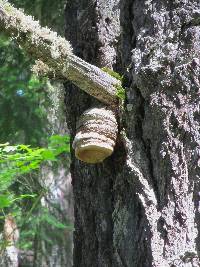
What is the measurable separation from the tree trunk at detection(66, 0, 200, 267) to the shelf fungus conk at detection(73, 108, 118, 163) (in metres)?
0.06

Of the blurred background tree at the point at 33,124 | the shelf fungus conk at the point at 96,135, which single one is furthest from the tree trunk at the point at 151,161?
the blurred background tree at the point at 33,124

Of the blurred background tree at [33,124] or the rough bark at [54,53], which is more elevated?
the blurred background tree at [33,124]

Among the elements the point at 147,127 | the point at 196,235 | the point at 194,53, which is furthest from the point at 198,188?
the point at 194,53

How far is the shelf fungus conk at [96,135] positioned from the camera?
2170mm

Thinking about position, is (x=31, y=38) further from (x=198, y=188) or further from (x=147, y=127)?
(x=198, y=188)

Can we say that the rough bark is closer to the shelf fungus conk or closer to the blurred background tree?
the shelf fungus conk

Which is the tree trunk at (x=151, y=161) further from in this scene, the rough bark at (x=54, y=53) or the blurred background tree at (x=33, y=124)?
the blurred background tree at (x=33, y=124)

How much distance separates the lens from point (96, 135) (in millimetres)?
2186

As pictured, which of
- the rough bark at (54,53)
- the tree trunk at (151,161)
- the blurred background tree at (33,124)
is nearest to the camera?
the tree trunk at (151,161)

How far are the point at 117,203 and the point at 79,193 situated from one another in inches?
12.7

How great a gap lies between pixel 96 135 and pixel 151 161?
281 mm

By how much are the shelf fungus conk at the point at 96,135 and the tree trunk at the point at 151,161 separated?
0.06 meters

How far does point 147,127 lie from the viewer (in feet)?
6.99

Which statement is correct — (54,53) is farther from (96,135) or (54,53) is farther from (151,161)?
(151,161)
